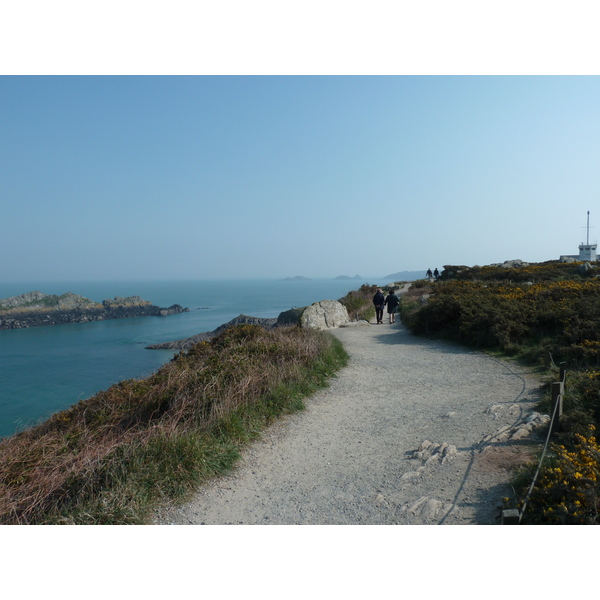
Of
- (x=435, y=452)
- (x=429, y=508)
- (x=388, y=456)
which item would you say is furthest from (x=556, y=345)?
(x=429, y=508)

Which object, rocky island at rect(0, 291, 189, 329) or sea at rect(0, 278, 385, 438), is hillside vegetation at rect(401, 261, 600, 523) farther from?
rocky island at rect(0, 291, 189, 329)

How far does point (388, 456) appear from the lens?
5844 millimetres

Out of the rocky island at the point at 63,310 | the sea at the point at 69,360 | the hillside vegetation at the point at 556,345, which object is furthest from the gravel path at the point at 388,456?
the rocky island at the point at 63,310

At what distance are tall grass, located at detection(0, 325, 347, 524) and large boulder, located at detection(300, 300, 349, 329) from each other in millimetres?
7093

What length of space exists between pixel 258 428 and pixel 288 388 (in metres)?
1.53

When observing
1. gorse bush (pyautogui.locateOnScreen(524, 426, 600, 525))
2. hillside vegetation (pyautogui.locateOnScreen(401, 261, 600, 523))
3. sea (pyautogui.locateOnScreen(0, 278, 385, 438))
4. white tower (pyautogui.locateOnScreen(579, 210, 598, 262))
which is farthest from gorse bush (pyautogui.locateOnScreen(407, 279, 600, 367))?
white tower (pyautogui.locateOnScreen(579, 210, 598, 262))

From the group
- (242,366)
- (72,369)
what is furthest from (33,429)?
(72,369)

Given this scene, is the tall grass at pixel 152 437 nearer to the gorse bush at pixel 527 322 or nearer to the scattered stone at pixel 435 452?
the scattered stone at pixel 435 452

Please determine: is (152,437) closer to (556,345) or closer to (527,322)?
(556,345)

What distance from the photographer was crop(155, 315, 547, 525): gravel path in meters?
4.44

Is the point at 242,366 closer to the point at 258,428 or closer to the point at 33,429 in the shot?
the point at 258,428

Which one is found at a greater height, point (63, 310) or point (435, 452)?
point (435, 452)

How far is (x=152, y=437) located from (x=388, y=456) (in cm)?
324

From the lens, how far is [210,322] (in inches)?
2069
